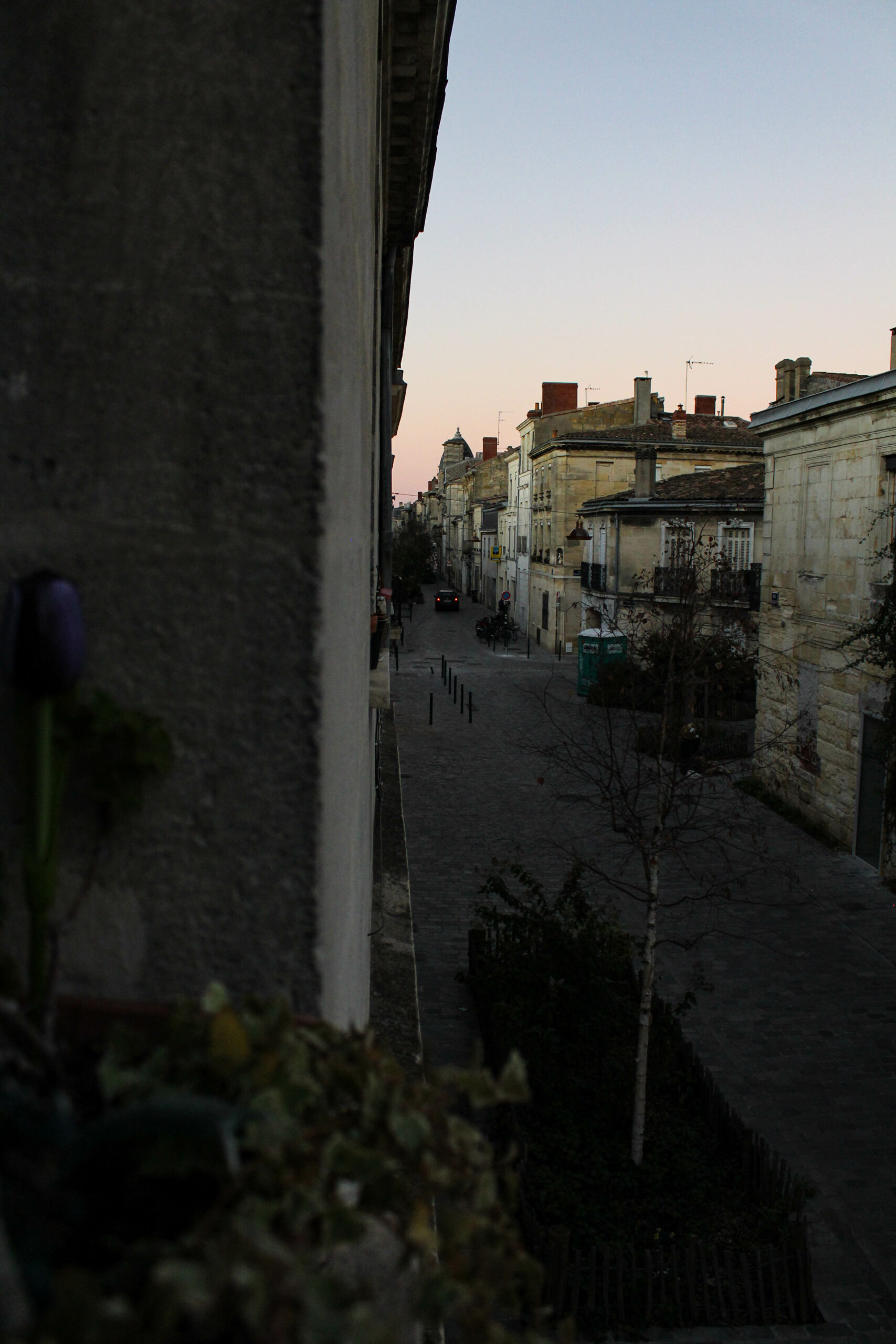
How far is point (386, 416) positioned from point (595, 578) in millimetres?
24062

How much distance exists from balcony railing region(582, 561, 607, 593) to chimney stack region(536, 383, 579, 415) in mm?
16303

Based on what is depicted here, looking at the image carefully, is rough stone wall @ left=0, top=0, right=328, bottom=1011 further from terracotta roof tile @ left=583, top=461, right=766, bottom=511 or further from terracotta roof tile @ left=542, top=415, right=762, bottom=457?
terracotta roof tile @ left=542, top=415, right=762, bottom=457

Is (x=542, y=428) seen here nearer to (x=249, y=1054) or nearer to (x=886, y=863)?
(x=886, y=863)

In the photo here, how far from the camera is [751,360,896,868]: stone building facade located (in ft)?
A: 45.2

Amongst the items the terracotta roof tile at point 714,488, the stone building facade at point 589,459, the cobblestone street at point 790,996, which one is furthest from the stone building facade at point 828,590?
the stone building facade at point 589,459

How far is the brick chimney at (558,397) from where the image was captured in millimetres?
49375

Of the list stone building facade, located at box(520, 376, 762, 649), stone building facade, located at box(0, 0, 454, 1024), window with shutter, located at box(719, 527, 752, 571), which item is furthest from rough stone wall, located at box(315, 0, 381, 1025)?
stone building facade, located at box(520, 376, 762, 649)

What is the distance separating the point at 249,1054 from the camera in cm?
108

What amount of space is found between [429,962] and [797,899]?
16.1ft

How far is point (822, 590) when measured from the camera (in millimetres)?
15562

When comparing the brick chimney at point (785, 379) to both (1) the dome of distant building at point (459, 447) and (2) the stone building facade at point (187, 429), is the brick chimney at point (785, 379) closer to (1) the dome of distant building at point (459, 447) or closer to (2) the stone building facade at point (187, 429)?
(2) the stone building facade at point (187, 429)

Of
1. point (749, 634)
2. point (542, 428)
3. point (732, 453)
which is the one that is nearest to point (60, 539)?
point (749, 634)

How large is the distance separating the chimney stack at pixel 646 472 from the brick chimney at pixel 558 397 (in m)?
19.4

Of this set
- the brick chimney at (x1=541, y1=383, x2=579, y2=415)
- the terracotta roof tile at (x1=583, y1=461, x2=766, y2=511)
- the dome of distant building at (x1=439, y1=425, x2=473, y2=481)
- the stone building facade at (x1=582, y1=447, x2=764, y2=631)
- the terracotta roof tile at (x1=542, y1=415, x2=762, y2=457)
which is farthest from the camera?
the dome of distant building at (x1=439, y1=425, x2=473, y2=481)
